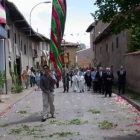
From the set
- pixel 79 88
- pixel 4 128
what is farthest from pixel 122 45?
pixel 4 128

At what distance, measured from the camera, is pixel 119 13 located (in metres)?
8.59

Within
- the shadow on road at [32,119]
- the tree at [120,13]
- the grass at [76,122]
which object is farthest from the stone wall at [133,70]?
the tree at [120,13]

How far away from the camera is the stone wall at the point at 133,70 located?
19.6 m

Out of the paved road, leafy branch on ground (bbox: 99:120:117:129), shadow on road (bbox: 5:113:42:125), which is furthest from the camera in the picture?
shadow on road (bbox: 5:113:42:125)

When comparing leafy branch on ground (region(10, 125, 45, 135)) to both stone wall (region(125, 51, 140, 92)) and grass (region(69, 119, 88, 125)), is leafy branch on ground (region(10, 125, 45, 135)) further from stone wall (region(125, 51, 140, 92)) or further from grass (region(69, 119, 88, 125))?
stone wall (region(125, 51, 140, 92))

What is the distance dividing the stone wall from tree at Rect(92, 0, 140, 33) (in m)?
11.0

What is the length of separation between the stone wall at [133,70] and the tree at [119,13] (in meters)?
11.0

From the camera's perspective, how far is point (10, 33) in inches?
1033

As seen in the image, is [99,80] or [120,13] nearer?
[120,13]

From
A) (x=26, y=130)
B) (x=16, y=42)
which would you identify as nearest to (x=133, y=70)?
(x=16, y=42)

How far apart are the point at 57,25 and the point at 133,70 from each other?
930cm

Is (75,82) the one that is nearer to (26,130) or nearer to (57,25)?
(57,25)

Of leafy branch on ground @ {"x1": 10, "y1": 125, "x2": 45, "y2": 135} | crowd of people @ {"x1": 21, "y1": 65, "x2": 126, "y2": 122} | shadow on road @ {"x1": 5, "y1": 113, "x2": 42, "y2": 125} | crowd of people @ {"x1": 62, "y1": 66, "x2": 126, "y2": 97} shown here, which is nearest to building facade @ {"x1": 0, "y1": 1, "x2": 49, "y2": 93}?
crowd of people @ {"x1": 21, "y1": 65, "x2": 126, "y2": 122}

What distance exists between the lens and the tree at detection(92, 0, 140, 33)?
827 cm
